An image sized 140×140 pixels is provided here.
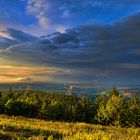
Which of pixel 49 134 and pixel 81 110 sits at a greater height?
pixel 49 134

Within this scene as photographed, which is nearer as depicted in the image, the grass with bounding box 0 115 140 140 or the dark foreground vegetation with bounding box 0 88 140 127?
the grass with bounding box 0 115 140 140

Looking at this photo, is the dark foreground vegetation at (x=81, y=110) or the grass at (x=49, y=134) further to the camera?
the dark foreground vegetation at (x=81, y=110)

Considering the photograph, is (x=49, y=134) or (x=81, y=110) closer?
(x=49, y=134)

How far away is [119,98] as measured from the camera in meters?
77.4

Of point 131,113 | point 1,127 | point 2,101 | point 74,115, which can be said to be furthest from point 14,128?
point 2,101

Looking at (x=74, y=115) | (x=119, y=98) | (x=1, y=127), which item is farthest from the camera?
(x=74, y=115)

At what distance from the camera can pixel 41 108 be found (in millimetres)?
96375

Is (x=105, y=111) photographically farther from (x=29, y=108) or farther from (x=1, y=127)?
(x=1, y=127)

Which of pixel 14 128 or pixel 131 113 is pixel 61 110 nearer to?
pixel 131 113

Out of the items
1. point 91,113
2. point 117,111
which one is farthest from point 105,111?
point 91,113

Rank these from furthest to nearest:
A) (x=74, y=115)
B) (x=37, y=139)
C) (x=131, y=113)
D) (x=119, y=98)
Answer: (x=74, y=115)
(x=131, y=113)
(x=119, y=98)
(x=37, y=139)

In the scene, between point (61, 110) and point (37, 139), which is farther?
point (61, 110)

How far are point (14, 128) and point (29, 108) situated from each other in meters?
74.8

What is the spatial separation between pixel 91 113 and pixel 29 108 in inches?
765
